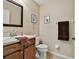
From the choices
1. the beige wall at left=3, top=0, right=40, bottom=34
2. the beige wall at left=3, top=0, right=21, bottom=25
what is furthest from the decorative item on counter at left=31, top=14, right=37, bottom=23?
the beige wall at left=3, top=0, right=21, bottom=25

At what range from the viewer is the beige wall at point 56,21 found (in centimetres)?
350

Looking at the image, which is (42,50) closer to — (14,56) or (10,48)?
(14,56)

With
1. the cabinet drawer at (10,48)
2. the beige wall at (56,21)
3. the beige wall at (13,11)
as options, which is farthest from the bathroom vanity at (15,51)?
the beige wall at (56,21)

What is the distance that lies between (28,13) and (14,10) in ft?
2.44

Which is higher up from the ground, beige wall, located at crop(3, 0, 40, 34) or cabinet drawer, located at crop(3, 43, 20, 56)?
beige wall, located at crop(3, 0, 40, 34)

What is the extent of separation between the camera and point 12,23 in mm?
2947

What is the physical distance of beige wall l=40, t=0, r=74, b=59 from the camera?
3.50 metres

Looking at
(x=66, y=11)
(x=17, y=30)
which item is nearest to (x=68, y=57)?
(x=66, y=11)

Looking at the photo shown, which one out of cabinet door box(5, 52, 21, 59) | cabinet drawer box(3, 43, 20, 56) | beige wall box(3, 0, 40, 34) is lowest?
cabinet door box(5, 52, 21, 59)

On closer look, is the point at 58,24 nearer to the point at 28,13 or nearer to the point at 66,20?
the point at 66,20

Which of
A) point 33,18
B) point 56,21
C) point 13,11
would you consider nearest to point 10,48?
point 13,11

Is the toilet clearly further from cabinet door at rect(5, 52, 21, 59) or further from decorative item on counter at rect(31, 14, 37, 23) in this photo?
cabinet door at rect(5, 52, 21, 59)

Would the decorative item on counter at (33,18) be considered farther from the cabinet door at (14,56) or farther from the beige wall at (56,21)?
the cabinet door at (14,56)
